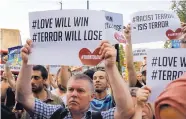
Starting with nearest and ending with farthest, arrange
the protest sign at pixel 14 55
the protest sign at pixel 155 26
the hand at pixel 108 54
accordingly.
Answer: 1. the hand at pixel 108 54
2. the protest sign at pixel 155 26
3. the protest sign at pixel 14 55

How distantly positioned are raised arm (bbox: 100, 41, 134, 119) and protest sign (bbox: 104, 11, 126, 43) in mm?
961

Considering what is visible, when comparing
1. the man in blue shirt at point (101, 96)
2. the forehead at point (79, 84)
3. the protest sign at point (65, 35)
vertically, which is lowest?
the man in blue shirt at point (101, 96)

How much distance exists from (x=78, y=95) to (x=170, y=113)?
1.80 metres

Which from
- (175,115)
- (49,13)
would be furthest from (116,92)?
(175,115)

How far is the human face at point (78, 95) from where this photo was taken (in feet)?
10.1

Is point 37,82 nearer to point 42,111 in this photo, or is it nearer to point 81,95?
point 42,111

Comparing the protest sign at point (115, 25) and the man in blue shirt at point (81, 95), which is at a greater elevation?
the protest sign at point (115, 25)

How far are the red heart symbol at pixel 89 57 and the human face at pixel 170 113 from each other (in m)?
1.56

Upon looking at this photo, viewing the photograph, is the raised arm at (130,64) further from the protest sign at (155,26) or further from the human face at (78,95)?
the human face at (78,95)

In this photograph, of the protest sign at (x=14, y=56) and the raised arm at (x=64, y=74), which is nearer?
the raised arm at (x=64, y=74)

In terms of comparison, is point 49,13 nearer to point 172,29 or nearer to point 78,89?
point 78,89

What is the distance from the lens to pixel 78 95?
123 inches

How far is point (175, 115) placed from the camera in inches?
53.5

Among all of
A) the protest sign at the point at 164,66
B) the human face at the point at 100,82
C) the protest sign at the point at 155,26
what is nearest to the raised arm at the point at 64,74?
the human face at the point at 100,82
